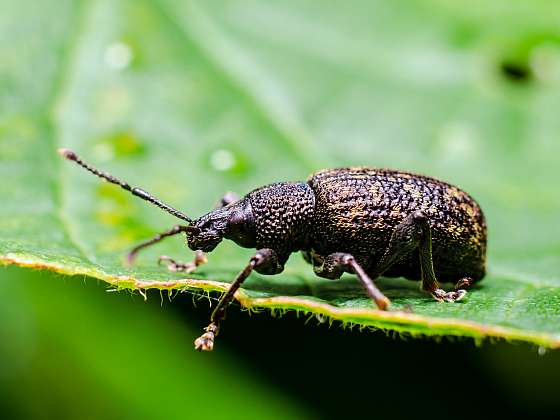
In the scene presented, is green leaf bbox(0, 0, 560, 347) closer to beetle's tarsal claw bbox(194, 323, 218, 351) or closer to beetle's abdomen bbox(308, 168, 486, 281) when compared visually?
beetle's abdomen bbox(308, 168, 486, 281)

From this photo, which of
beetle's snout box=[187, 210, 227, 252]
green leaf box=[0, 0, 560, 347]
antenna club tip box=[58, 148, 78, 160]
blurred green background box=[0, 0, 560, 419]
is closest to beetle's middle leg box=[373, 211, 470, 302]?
green leaf box=[0, 0, 560, 347]

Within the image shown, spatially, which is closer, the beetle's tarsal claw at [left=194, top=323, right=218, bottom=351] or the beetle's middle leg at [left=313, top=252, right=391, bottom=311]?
the beetle's middle leg at [left=313, top=252, right=391, bottom=311]

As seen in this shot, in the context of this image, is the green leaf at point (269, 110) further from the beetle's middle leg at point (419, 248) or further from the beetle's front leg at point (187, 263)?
the beetle's middle leg at point (419, 248)

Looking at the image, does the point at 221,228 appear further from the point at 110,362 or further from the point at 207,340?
the point at 110,362

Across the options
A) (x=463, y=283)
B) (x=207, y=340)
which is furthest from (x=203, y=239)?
(x=463, y=283)

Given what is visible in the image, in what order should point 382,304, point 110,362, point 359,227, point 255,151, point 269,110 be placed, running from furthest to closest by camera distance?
point 269,110 < point 255,151 < point 110,362 < point 359,227 < point 382,304
